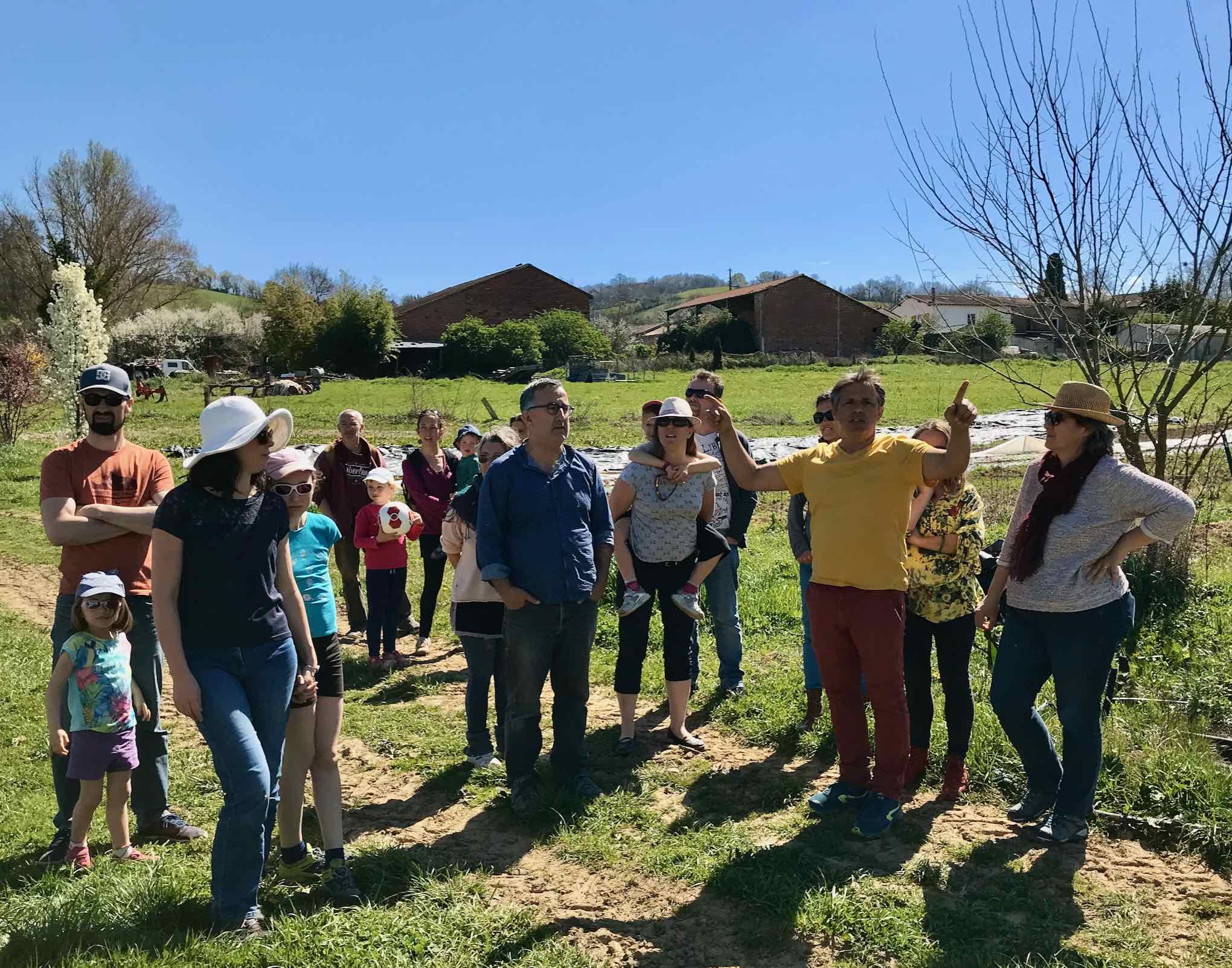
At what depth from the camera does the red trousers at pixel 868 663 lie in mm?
3992

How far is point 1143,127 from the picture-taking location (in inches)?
241

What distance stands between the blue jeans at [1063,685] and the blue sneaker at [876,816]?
64 cm

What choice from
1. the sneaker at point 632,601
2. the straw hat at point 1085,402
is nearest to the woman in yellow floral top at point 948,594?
the straw hat at point 1085,402

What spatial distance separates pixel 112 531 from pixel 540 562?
1.88 m

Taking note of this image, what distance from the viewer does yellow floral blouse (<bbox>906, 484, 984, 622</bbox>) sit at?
437 cm

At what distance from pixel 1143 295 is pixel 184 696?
22.7 feet

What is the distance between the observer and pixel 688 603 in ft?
16.4

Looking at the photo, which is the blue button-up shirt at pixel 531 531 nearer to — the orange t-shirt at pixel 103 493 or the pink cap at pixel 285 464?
the pink cap at pixel 285 464

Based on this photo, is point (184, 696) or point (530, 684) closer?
point (184, 696)

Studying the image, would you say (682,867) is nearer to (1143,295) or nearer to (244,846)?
(244,846)

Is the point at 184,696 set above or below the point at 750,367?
below

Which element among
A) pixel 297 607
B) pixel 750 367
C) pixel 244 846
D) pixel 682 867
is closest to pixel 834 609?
pixel 682 867

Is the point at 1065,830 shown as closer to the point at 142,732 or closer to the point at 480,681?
the point at 480,681

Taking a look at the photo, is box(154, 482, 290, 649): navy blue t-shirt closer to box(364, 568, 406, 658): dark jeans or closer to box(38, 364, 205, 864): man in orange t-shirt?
box(38, 364, 205, 864): man in orange t-shirt
